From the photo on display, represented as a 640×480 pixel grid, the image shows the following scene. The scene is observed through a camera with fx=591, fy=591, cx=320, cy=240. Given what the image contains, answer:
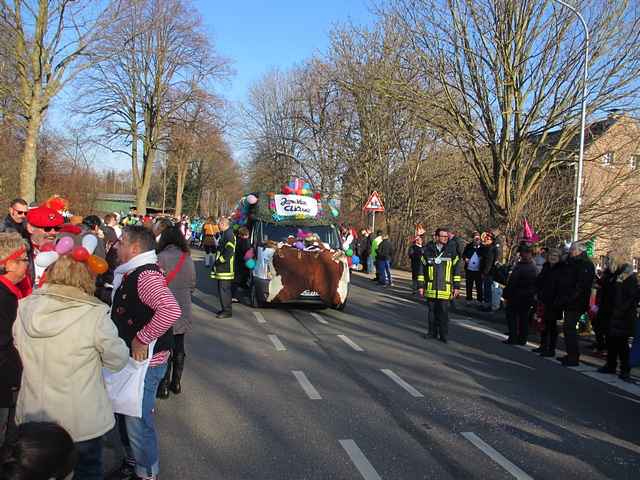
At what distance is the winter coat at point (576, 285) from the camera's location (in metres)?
9.06

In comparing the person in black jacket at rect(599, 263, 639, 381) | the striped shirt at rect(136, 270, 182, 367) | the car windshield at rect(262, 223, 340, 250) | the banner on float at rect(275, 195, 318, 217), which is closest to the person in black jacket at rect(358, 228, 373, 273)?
the banner on float at rect(275, 195, 318, 217)

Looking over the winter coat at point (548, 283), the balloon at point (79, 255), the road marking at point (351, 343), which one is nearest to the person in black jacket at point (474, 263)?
the winter coat at point (548, 283)

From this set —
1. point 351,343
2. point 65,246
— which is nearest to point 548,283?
point 351,343

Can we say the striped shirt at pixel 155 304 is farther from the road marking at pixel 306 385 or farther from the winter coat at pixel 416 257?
the winter coat at pixel 416 257

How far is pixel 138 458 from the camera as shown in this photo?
4.15 meters

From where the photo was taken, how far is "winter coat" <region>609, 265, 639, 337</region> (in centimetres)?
811

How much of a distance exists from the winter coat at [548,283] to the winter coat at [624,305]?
3.90 ft

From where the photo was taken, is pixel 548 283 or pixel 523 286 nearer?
pixel 548 283

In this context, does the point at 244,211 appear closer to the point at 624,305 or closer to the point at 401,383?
the point at 401,383

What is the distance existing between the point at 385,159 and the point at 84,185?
1564cm

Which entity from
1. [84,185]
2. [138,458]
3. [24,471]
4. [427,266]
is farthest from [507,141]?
[84,185]

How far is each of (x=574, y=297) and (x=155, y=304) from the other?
7069 millimetres

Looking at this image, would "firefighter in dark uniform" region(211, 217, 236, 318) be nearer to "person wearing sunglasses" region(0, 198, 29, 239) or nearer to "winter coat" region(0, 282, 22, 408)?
"person wearing sunglasses" region(0, 198, 29, 239)

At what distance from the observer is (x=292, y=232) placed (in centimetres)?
1348
